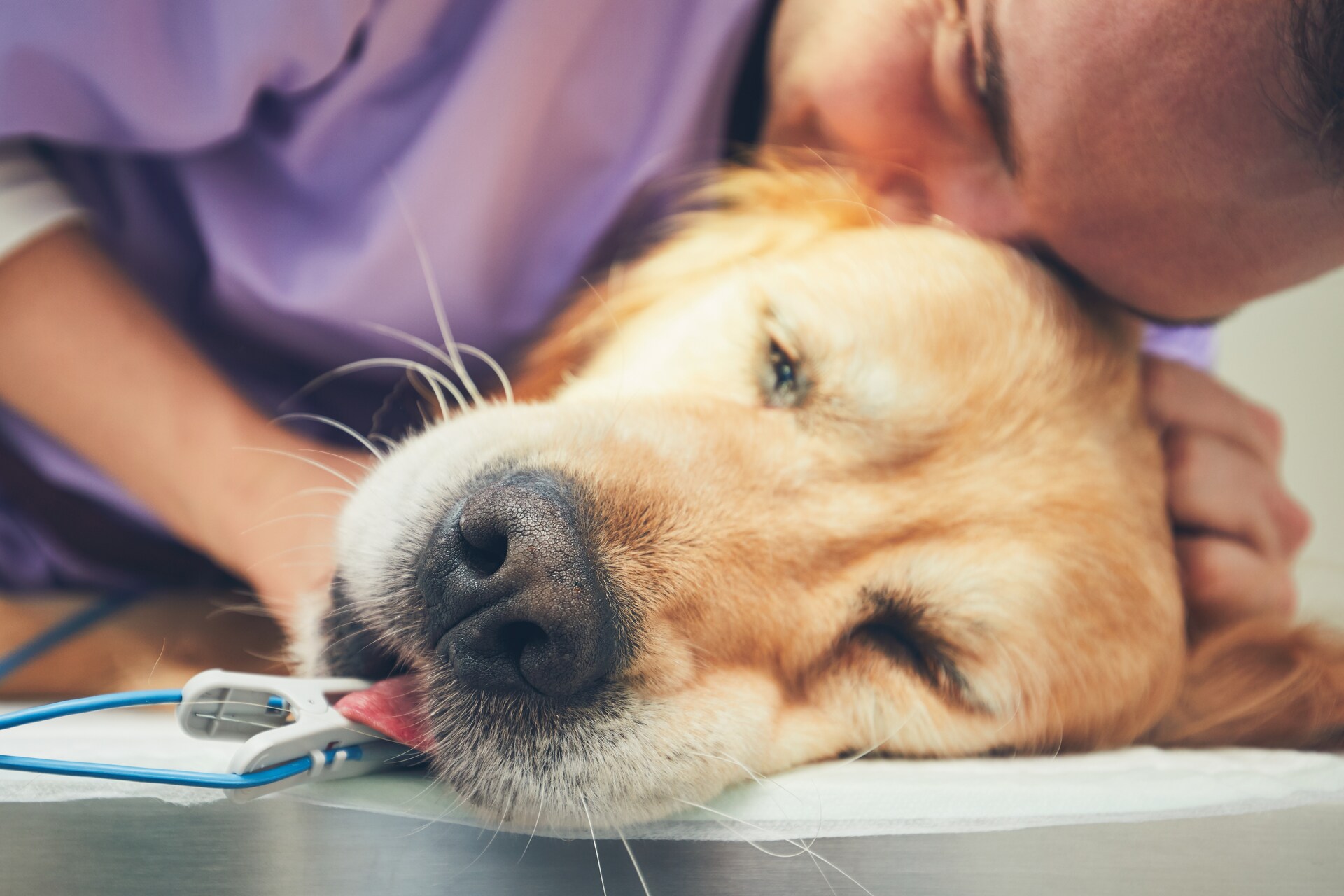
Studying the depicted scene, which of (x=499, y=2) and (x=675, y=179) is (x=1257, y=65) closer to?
(x=675, y=179)

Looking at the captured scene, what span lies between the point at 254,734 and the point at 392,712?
0.11m

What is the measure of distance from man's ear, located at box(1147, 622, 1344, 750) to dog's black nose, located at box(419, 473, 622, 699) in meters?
0.78

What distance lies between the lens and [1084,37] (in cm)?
80

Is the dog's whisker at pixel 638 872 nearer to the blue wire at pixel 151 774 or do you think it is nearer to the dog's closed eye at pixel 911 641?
the blue wire at pixel 151 774

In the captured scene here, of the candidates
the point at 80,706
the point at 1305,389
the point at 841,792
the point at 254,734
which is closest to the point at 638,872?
the point at 841,792

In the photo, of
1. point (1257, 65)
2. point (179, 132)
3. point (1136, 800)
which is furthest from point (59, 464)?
point (1257, 65)

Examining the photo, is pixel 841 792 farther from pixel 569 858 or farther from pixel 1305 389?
pixel 1305 389

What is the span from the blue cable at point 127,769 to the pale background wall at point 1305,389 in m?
2.08

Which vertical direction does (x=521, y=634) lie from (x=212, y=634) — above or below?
above

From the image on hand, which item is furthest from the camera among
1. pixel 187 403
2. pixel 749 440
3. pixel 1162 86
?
pixel 187 403

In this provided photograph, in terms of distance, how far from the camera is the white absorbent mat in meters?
0.61

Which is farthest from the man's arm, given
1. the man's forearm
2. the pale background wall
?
the pale background wall

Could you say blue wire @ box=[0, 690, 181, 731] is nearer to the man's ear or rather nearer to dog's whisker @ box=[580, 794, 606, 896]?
dog's whisker @ box=[580, 794, 606, 896]

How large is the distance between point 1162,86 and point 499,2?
29.6 inches
